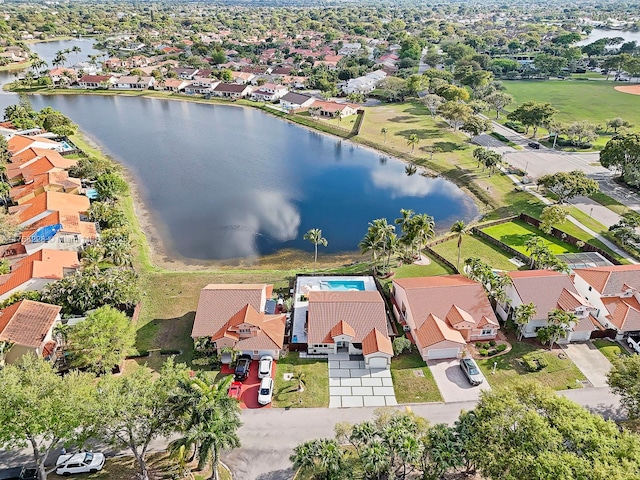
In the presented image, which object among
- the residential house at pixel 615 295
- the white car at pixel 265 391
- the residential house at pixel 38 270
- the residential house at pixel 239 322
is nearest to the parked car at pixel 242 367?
the residential house at pixel 239 322

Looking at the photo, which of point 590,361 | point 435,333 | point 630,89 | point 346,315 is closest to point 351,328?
point 346,315

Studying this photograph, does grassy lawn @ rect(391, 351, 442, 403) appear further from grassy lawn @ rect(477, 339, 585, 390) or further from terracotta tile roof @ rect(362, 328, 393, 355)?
grassy lawn @ rect(477, 339, 585, 390)

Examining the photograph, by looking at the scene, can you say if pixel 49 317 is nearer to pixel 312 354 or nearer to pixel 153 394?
pixel 153 394

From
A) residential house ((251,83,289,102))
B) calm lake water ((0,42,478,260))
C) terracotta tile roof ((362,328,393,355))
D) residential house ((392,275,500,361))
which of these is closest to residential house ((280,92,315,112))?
residential house ((251,83,289,102))

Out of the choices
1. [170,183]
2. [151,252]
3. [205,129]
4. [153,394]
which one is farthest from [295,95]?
[153,394]

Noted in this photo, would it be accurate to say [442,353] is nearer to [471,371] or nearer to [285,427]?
[471,371]
